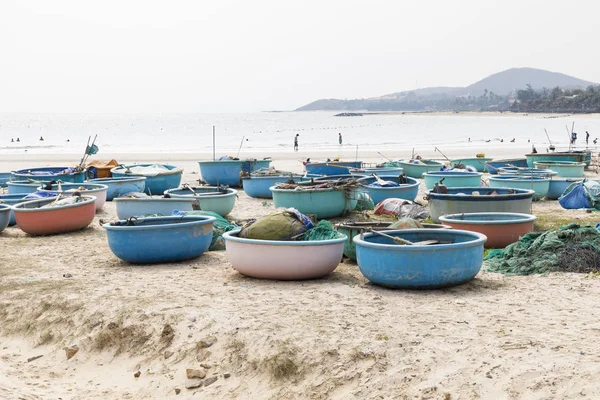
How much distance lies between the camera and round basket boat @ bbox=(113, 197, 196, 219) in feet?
41.2

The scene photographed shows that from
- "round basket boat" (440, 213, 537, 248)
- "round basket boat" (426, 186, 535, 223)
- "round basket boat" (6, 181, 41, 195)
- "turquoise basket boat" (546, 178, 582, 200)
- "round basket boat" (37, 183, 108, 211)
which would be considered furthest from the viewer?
"turquoise basket boat" (546, 178, 582, 200)

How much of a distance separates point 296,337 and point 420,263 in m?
2.02

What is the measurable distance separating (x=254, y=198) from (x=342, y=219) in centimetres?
450

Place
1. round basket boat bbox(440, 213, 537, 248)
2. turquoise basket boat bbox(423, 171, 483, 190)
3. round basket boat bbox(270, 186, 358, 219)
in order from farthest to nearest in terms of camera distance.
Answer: turquoise basket boat bbox(423, 171, 483, 190), round basket boat bbox(270, 186, 358, 219), round basket boat bbox(440, 213, 537, 248)

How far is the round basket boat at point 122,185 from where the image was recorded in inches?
664

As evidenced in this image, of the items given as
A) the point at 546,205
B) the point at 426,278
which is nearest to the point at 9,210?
the point at 426,278

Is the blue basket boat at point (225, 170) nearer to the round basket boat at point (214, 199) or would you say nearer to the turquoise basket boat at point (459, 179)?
the turquoise basket boat at point (459, 179)

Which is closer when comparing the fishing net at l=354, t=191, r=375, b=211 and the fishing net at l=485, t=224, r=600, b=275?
the fishing net at l=485, t=224, r=600, b=275

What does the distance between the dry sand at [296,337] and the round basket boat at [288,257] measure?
134mm

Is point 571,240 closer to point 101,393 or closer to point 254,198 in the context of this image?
point 101,393

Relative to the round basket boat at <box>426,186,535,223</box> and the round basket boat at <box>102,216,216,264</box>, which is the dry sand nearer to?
the round basket boat at <box>102,216,216,264</box>

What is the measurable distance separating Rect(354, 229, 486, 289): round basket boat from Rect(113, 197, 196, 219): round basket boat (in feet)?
17.3

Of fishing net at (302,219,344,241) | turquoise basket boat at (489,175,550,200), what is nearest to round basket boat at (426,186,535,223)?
fishing net at (302,219,344,241)

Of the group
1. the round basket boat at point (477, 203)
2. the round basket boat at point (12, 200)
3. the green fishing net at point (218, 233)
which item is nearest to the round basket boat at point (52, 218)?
the round basket boat at point (12, 200)
